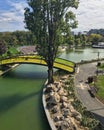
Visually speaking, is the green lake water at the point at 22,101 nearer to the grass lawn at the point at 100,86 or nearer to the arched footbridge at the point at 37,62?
the arched footbridge at the point at 37,62

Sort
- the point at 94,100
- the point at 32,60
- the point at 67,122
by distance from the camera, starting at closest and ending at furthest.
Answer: the point at 67,122
the point at 94,100
the point at 32,60

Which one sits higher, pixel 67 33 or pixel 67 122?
pixel 67 33

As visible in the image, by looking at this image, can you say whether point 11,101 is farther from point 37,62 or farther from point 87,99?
point 37,62

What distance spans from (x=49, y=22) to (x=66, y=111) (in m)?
15.3

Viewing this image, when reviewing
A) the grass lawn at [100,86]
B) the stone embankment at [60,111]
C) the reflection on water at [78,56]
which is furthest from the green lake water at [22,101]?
the reflection on water at [78,56]

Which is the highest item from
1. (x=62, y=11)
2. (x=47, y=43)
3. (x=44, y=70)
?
(x=62, y=11)

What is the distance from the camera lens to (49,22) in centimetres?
3450

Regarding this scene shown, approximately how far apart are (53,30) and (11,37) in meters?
89.5

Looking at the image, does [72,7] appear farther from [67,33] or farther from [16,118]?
[16,118]

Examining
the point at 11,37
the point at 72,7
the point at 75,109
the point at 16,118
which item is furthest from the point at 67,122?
the point at 11,37

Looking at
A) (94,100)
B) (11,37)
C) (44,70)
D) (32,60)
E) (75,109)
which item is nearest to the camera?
(75,109)

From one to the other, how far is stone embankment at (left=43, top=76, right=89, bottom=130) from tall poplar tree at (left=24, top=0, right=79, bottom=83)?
6.17 meters

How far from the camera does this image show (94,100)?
29.2 meters

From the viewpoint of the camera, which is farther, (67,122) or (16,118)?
(16,118)
